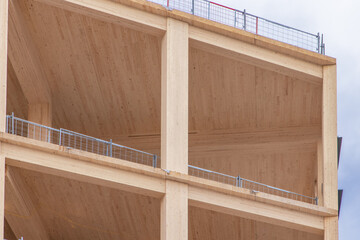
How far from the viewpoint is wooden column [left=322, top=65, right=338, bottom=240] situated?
25203 millimetres

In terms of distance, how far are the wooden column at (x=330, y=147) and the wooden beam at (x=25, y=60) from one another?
732 centimetres

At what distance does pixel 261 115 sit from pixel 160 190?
21.4 ft

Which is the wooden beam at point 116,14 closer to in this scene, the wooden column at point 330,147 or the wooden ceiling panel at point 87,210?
the wooden ceiling panel at point 87,210

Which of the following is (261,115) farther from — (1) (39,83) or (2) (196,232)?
(1) (39,83)

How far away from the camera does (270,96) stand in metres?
28.0

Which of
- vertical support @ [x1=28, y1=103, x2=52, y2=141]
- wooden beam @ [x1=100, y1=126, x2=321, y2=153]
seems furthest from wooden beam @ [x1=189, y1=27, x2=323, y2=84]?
vertical support @ [x1=28, y1=103, x2=52, y2=141]

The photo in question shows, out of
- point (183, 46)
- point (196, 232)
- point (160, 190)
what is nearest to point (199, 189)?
point (160, 190)

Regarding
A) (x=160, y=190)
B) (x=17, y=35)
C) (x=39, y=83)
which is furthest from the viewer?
(x=39, y=83)

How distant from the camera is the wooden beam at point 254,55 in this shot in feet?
83.0

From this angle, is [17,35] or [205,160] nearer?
[17,35]

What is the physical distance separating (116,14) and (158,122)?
5.60m

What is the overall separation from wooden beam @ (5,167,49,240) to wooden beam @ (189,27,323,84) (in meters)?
5.56

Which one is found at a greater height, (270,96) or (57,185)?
(270,96)

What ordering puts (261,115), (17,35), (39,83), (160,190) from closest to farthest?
(160,190) < (17,35) < (39,83) < (261,115)
